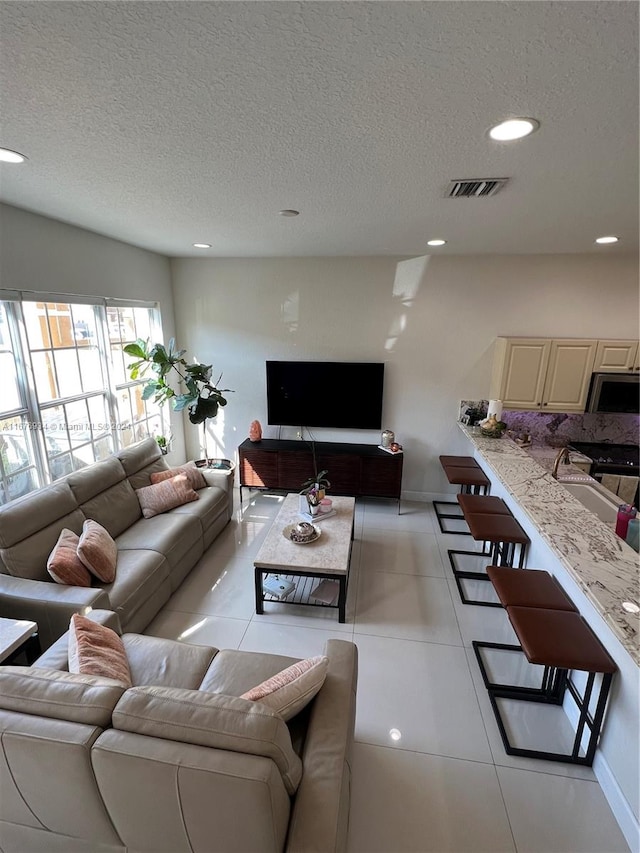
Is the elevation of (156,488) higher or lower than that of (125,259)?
lower

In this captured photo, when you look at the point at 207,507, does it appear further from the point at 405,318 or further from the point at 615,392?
the point at 615,392

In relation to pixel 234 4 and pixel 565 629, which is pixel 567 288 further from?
pixel 234 4

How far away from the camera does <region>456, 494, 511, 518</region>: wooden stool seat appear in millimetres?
3029

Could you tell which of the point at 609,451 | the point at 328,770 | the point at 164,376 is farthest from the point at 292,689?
the point at 609,451

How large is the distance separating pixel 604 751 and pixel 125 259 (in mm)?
5056

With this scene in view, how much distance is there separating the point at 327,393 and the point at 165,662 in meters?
3.21

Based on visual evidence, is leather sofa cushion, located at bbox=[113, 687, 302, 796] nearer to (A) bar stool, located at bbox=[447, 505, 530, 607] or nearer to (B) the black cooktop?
(A) bar stool, located at bbox=[447, 505, 530, 607]

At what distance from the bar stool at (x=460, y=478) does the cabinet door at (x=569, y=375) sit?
0.99m

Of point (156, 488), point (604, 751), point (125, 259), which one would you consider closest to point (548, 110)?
point (604, 751)

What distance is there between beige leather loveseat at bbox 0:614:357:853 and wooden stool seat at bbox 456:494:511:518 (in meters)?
2.07

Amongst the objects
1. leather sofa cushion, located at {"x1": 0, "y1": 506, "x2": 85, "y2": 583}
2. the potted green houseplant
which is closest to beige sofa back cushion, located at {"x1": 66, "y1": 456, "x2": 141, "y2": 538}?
leather sofa cushion, located at {"x1": 0, "y1": 506, "x2": 85, "y2": 583}

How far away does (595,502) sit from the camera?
309 centimetres

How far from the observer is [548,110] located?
4.32 ft

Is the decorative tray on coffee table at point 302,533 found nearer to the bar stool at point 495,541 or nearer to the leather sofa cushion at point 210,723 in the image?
the bar stool at point 495,541
